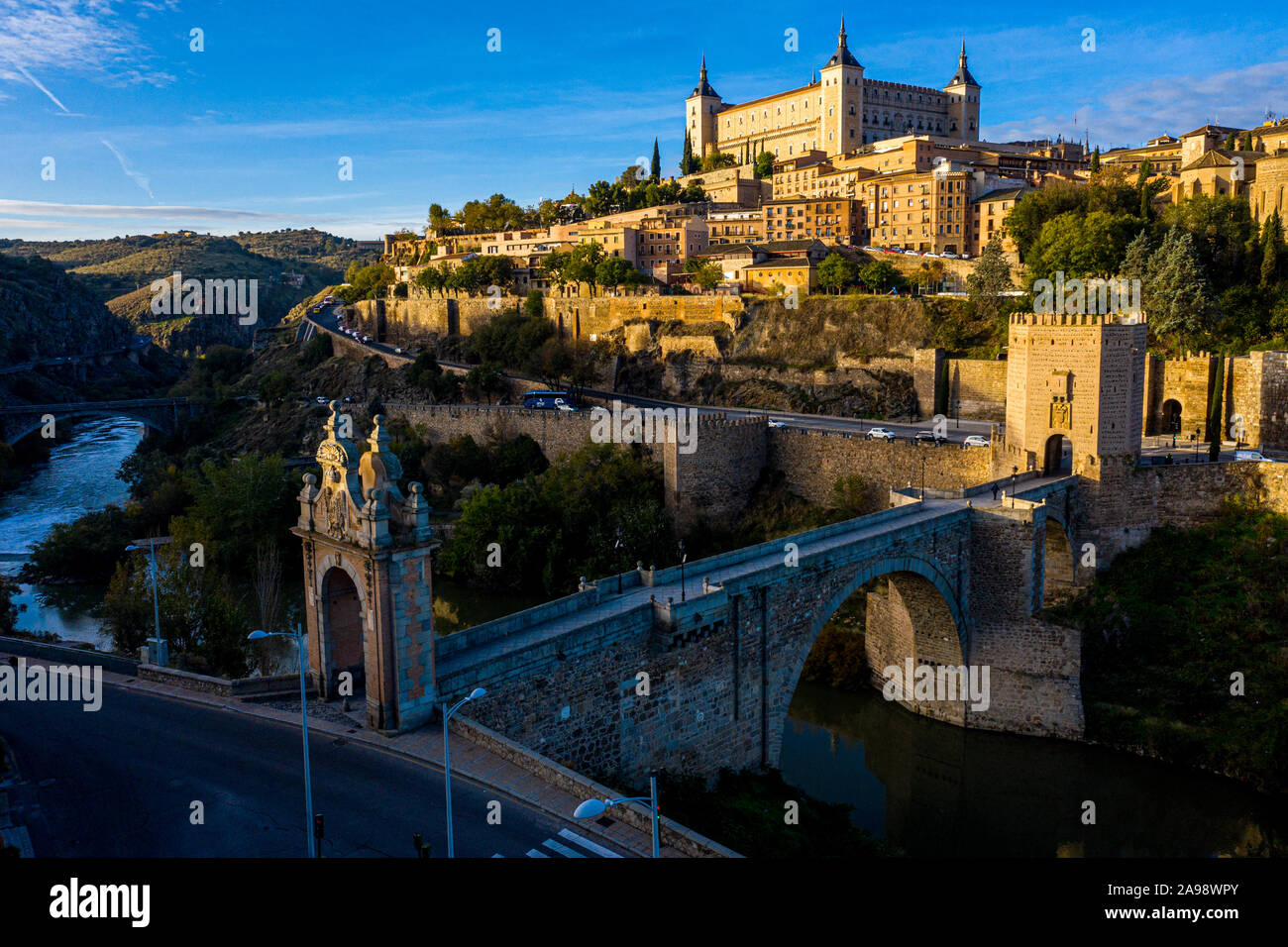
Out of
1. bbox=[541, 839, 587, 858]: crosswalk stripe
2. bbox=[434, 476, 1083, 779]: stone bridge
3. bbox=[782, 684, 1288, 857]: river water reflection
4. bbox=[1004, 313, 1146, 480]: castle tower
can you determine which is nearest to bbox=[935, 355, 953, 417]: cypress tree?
bbox=[1004, 313, 1146, 480]: castle tower

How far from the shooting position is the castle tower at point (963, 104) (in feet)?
365

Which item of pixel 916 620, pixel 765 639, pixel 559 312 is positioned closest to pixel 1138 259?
pixel 916 620

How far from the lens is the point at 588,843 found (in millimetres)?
14445

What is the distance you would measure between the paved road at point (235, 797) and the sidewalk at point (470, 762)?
0.61ft

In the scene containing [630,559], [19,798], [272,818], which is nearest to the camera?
[272,818]

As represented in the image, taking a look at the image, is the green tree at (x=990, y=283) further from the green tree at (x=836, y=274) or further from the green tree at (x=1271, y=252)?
the green tree at (x=1271, y=252)


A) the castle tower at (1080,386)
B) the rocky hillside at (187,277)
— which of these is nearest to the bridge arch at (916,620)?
the castle tower at (1080,386)

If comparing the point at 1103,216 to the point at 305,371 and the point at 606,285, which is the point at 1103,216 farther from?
the point at 305,371

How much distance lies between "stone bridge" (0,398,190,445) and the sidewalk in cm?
6655

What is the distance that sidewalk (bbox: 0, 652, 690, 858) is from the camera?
14.9 m

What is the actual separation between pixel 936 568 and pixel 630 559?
16599mm

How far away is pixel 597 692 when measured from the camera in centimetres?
1981

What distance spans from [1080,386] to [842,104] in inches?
3137
